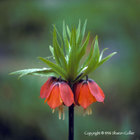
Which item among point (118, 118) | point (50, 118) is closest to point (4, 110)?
point (50, 118)

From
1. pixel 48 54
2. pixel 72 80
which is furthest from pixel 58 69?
pixel 48 54

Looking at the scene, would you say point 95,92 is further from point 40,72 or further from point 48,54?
point 48,54

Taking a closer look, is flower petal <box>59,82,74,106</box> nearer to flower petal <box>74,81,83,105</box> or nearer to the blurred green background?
flower petal <box>74,81,83,105</box>

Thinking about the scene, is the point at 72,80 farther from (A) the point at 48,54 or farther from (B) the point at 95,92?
(A) the point at 48,54

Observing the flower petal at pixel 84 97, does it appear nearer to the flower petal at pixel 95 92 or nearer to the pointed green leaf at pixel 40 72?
the flower petal at pixel 95 92

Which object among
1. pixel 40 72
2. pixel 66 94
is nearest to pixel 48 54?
pixel 40 72

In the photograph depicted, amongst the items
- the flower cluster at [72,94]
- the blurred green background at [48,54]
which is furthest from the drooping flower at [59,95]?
the blurred green background at [48,54]

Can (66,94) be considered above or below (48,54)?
below

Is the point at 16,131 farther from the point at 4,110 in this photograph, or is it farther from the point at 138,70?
the point at 138,70

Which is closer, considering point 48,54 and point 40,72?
point 40,72
